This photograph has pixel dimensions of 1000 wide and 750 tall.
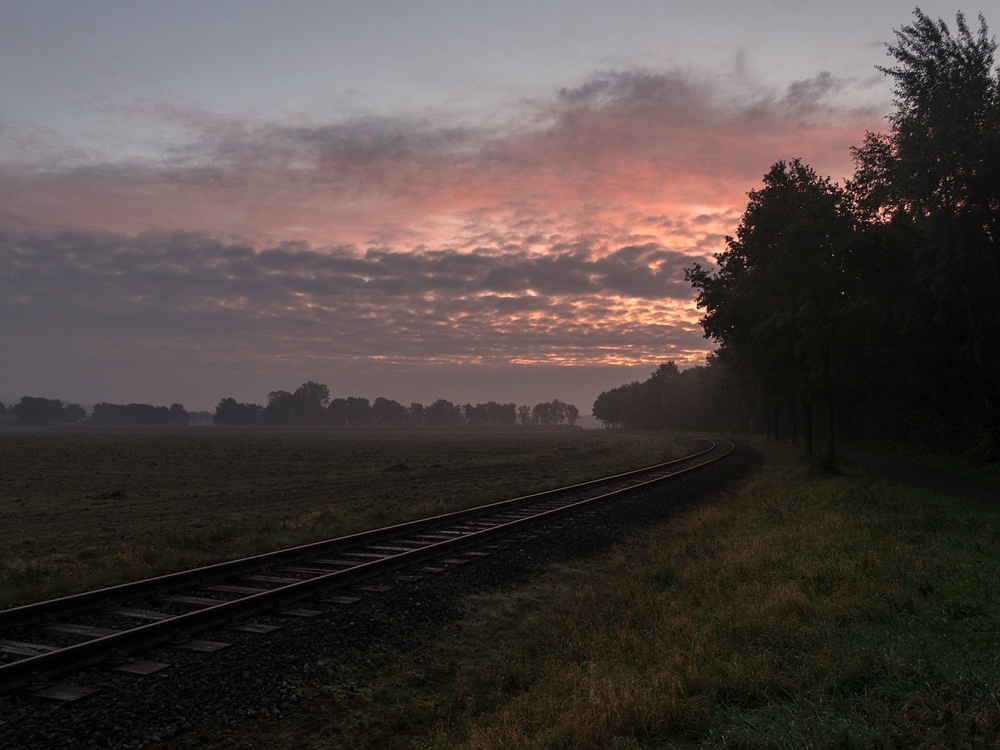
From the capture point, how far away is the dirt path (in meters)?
20.6

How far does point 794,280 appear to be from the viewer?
27016 mm

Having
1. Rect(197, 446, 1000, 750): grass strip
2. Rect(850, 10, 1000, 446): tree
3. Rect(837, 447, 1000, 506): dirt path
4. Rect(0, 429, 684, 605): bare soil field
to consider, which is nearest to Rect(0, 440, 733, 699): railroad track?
Rect(0, 429, 684, 605): bare soil field

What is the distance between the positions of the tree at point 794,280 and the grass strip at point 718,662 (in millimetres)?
14733

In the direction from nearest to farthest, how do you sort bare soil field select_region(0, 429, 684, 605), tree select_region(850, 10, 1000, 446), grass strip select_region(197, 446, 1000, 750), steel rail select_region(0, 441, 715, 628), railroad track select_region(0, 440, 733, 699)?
grass strip select_region(197, 446, 1000, 750) < railroad track select_region(0, 440, 733, 699) < steel rail select_region(0, 441, 715, 628) < bare soil field select_region(0, 429, 684, 605) < tree select_region(850, 10, 1000, 446)

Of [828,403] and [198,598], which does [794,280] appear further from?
[198,598]

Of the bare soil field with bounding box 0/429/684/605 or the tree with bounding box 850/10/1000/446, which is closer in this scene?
the bare soil field with bounding box 0/429/684/605

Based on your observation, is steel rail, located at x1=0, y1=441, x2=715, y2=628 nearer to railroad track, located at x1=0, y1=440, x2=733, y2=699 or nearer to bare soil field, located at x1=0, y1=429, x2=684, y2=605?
railroad track, located at x1=0, y1=440, x2=733, y2=699

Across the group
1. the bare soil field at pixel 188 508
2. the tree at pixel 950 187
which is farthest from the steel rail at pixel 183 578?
the tree at pixel 950 187

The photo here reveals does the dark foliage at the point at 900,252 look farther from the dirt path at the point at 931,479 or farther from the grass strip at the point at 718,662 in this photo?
the grass strip at the point at 718,662

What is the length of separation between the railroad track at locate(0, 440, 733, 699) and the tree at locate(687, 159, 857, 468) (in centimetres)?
1682

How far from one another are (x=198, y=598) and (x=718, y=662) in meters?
7.78

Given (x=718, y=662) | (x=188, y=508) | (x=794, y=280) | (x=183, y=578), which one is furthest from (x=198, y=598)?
(x=794, y=280)

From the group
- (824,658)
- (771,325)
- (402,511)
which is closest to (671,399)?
(771,325)

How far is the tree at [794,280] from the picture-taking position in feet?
85.4
